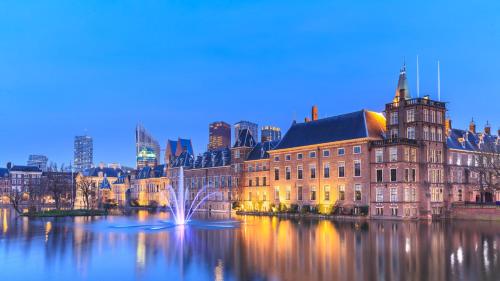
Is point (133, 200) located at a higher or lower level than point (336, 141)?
lower

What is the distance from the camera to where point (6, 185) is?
183 meters

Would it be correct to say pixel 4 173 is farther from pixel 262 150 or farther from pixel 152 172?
pixel 262 150

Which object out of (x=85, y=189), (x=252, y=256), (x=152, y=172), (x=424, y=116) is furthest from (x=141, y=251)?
(x=152, y=172)

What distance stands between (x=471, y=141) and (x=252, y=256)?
63522 mm

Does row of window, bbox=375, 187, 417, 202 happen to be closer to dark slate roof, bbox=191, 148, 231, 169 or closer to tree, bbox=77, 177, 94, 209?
dark slate roof, bbox=191, 148, 231, 169

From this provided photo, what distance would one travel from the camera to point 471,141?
80.9 m

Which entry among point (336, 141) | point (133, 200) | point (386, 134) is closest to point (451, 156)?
point (386, 134)

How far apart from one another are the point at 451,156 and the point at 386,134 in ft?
36.3

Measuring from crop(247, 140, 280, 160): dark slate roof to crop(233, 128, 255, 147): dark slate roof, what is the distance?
180 cm

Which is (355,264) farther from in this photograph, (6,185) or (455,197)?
(6,185)

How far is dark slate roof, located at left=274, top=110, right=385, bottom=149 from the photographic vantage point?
72600 mm

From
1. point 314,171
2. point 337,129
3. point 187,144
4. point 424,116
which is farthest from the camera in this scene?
point 187,144

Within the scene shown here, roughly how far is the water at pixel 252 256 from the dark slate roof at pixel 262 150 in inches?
1985

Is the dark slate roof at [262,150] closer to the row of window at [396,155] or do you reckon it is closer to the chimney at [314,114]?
the chimney at [314,114]
